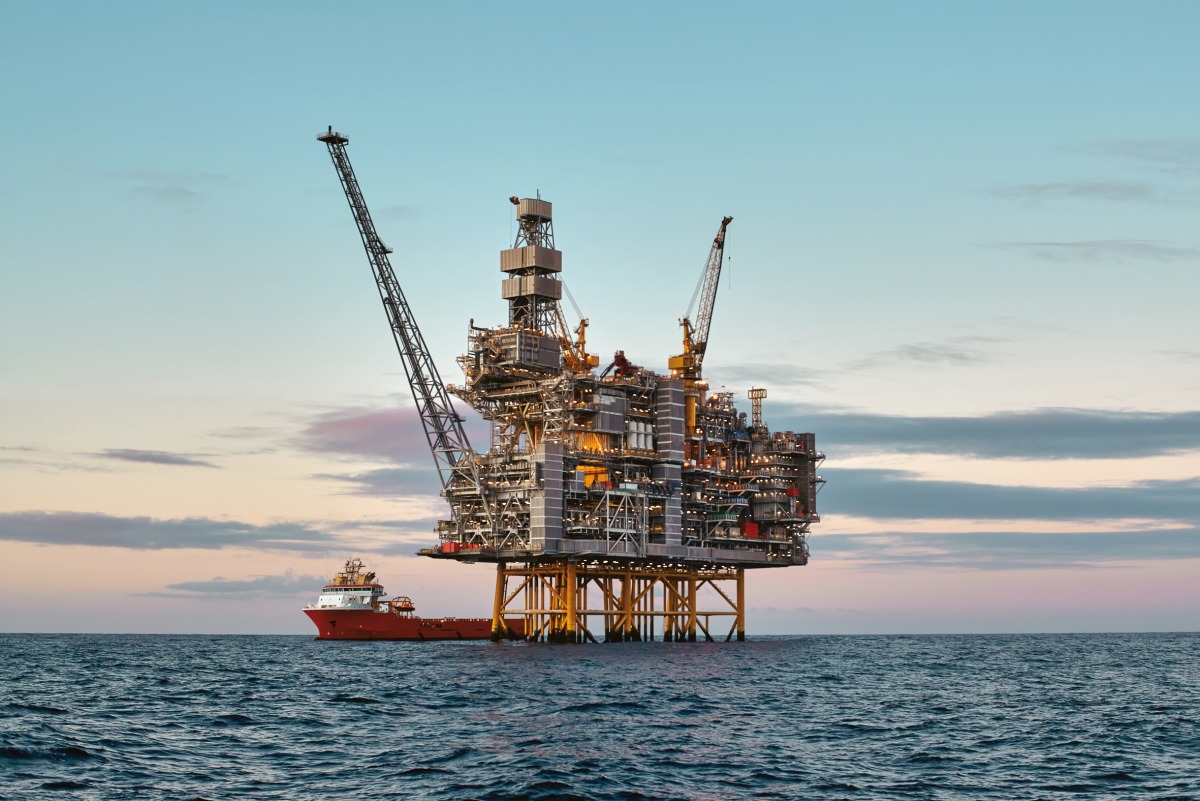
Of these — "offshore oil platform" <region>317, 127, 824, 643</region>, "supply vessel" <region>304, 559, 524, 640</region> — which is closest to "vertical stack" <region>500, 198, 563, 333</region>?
"offshore oil platform" <region>317, 127, 824, 643</region>

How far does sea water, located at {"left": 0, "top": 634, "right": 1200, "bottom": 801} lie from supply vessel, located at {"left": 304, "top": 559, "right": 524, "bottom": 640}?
49303mm

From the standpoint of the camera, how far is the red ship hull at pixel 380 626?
153 m

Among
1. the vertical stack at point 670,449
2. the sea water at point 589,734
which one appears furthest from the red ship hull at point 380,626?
the sea water at point 589,734

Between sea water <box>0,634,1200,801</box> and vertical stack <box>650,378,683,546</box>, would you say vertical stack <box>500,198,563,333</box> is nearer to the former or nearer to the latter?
vertical stack <box>650,378,683,546</box>

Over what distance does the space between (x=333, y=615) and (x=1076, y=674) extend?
83.9 metres

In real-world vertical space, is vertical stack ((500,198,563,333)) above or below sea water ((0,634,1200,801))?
above

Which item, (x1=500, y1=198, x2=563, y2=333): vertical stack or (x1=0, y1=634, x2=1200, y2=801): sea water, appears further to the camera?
(x1=500, y1=198, x2=563, y2=333): vertical stack

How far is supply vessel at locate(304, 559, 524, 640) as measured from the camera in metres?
153

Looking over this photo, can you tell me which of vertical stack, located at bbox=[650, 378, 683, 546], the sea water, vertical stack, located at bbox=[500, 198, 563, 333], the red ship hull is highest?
vertical stack, located at bbox=[500, 198, 563, 333]

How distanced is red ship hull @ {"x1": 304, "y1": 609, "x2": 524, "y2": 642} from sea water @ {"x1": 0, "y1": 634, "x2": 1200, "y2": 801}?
50.1m

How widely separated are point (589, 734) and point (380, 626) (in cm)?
10237

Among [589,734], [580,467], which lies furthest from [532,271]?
[589,734]

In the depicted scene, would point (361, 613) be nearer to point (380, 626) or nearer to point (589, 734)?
point (380, 626)

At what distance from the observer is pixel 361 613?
152500 mm
